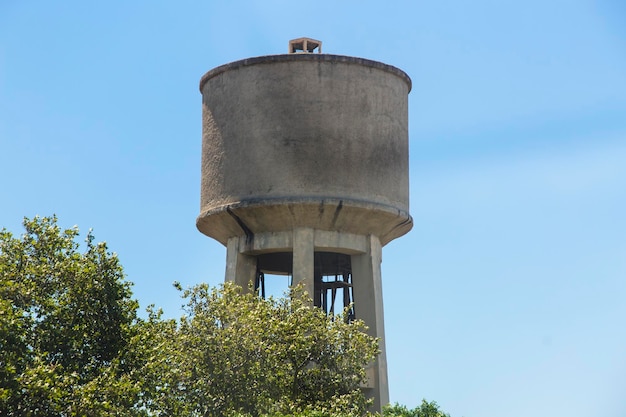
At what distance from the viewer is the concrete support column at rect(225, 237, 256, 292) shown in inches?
1201

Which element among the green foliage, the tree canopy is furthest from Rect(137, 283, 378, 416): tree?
the green foliage

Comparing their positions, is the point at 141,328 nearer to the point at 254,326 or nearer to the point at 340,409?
the point at 254,326

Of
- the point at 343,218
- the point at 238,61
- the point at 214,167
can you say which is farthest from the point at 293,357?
the point at 238,61

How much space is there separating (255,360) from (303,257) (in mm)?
4911

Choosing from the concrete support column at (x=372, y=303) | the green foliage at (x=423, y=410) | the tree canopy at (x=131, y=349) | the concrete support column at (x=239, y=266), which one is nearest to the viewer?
the tree canopy at (x=131, y=349)

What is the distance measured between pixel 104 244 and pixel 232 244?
645cm

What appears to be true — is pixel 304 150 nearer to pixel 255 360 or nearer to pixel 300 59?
pixel 300 59

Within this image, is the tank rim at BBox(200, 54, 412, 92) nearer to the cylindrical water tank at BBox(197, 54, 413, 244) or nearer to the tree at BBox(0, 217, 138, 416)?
the cylindrical water tank at BBox(197, 54, 413, 244)

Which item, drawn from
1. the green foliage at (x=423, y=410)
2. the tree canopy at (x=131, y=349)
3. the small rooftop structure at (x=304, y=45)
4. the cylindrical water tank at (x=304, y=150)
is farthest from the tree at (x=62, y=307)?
the green foliage at (x=423, y=410)

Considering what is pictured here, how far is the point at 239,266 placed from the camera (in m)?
30.6

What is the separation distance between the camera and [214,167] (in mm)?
30766

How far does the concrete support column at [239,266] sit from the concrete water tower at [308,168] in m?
0.03

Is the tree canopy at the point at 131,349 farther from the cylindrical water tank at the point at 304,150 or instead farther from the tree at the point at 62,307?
the cylindrical water tank at the point at 304,150

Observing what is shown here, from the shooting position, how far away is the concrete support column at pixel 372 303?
29.9 meters
